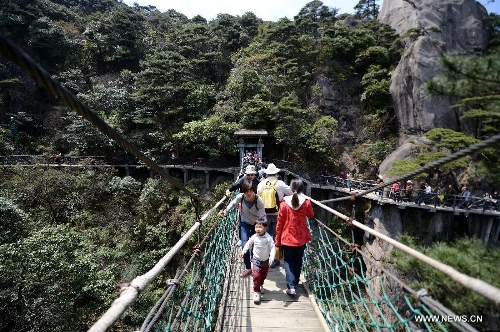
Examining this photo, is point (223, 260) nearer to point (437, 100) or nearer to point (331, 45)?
point (437, 100)

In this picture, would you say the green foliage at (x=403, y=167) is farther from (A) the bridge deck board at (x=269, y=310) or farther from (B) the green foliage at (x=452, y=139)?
(A) the bridge deck board at (x=269, y=310)

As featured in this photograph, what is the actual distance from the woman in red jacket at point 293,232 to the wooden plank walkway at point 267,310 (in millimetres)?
146

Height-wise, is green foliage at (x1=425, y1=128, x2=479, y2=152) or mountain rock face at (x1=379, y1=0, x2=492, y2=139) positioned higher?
mountain rock face at (x1=379, y1=0, x2=492, y2=139)

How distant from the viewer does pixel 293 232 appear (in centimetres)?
249

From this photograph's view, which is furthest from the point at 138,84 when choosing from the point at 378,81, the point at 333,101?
the point at 378,81

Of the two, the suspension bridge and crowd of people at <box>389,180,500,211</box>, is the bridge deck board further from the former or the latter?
crowd of people at <box>389,180,500,211</box>

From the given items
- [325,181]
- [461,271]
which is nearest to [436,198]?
[325,181]

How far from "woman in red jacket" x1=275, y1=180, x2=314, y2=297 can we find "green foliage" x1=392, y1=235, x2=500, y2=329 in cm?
158

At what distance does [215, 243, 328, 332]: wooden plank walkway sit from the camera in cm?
209

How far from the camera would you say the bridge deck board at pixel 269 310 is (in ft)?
6.88

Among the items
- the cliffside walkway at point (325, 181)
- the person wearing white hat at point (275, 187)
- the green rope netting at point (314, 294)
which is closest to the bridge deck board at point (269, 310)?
the green rope netting at point (314, 294)

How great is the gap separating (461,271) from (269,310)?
2.88 m

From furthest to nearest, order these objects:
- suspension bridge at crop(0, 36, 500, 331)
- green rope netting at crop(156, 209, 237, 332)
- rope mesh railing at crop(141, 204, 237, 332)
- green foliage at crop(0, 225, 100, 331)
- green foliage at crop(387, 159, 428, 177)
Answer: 1. green foliage at crop(387, 159, 428, 177)
2. green foliage at crop(0, 225, 100, 331)
3. green rope netting at crop(156, 209, 237, 332)
4. rope mesh railing at crop(141, 204, 237, 332)
5. suspension bridge at crop(0, 36, 500, 331)

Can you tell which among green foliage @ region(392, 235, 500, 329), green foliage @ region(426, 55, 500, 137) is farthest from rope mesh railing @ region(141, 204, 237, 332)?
green foliage @ region(426, 55, 500, 137)
